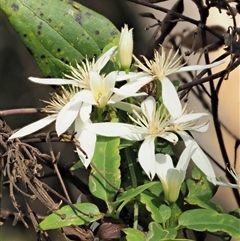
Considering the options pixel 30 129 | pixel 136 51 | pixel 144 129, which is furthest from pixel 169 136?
pixel 136 51

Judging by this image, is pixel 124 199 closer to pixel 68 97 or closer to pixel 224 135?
pixel 68 97

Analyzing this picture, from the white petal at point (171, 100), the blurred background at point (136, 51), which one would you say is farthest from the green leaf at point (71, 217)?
the blurred background at point (136, 51)

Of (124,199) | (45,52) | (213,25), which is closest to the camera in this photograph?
(124,199)

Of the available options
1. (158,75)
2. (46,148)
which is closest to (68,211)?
(158,75)

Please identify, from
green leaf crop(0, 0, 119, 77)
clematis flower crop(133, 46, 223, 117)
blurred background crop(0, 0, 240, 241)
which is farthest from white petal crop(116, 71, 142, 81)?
blurred background crop(0, 0, 240, 241)

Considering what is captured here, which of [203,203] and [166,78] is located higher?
[166,78]

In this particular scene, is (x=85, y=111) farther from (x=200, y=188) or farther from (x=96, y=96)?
(x=200, y=188)
